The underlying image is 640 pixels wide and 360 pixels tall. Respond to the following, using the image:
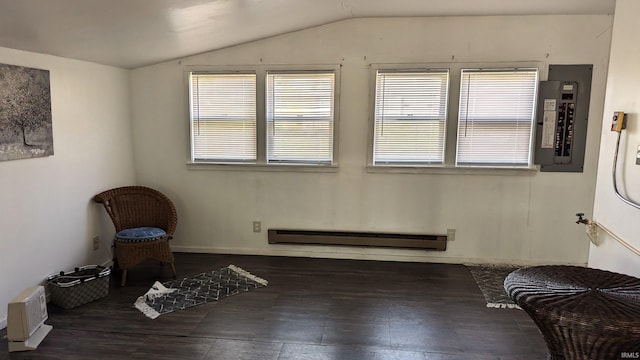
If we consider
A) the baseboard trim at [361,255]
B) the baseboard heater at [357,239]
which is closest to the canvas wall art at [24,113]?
the baseboard trim at [361,255]

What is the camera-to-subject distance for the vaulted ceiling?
247 cm

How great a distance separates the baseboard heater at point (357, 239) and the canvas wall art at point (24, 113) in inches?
88.0

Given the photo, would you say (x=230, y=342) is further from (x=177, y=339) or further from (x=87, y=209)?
(x=87, y=209)

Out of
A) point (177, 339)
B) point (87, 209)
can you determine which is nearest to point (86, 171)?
point (87, 209)

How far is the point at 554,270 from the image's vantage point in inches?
79.4

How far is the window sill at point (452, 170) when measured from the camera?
408 cm

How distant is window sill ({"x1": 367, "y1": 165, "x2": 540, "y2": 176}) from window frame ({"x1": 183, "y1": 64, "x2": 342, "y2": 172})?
0.49 m

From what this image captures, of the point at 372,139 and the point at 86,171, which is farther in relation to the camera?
the point at 372,139

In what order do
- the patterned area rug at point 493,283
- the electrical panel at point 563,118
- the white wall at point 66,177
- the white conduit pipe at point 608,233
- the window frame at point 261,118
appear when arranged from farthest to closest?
the window frame at point 261,118, the electrical panel at point 563,118, the patterned area rug at point 493,283, the white wall at point 66,177, the white conduit pipe at point 608,233

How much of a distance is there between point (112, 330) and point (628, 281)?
10.1ft

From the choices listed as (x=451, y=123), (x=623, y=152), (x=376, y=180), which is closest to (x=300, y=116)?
(x=376, y=180)

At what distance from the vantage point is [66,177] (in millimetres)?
3463

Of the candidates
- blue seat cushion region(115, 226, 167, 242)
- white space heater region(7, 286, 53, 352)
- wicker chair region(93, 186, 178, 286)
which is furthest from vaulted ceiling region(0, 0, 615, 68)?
white space heater region(7, 286, 53, 352)

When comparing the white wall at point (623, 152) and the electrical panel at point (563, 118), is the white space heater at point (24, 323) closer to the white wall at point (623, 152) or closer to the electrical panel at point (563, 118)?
the white wall at point (623, 152)
